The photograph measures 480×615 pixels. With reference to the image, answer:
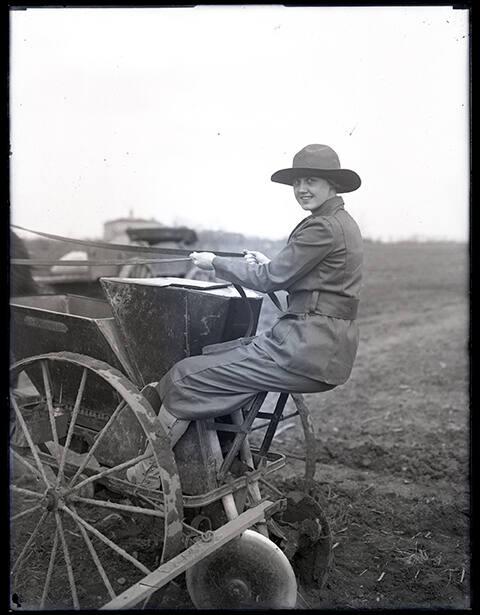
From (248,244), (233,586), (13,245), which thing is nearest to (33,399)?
(233,586)

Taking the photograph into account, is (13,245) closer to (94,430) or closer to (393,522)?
(94,430)

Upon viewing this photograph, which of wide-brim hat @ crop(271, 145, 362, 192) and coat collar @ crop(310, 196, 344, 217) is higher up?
wide-brim hat @ crop(271, 145, 362, 192)

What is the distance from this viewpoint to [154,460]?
9.96ft

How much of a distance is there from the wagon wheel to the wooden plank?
75mm

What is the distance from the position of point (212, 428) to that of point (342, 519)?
187cm

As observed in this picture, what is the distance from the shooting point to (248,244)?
10305 millimetres

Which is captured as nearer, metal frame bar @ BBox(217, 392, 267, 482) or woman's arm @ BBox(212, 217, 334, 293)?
woman's arm @ BBox(212, 217, 334, 293)

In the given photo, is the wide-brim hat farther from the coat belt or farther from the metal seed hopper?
the metal seed hopper

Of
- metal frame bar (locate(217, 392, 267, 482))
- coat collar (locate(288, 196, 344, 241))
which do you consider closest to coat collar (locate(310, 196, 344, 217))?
coat collar (locate(288, 196, 344, 241))

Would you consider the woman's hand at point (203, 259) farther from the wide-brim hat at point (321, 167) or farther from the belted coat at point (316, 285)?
the wide-brim hat at point (321, 167)

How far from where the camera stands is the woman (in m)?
2.85

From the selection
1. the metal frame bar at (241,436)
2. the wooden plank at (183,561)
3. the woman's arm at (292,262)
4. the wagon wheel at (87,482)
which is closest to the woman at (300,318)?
the woman's arm at (292,262)

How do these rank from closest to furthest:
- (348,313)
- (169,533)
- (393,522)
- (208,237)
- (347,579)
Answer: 1. (169,533)
2. (348,313)
3. (347,579)
4. (393,522)
5. (208,237)

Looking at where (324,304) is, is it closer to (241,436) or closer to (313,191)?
(313,191)
